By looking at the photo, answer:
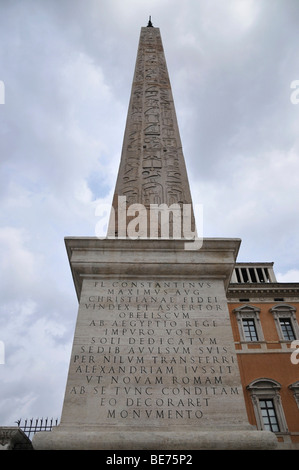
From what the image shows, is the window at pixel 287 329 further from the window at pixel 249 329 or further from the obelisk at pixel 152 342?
the obelisk at pixel 152 342

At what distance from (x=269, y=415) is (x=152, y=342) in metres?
15.4

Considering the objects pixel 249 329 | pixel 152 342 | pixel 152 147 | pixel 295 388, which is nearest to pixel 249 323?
pixel 249 329

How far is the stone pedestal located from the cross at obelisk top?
3.18 ft

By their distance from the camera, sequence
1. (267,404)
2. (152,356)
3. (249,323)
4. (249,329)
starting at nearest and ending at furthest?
1. (152,356)
2. (267,404)
3. (249,329)
4. (249,323)

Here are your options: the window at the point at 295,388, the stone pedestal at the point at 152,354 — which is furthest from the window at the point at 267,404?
the stone pedestal at the point at 152,354

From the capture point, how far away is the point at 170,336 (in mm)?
3752

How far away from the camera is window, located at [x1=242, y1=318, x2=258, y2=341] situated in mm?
19409

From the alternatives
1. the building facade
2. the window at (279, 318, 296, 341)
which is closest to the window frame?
the building facade

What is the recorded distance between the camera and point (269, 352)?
61.0 ft

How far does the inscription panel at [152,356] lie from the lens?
3.21 metres

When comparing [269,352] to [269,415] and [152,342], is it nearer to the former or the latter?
[269,415]

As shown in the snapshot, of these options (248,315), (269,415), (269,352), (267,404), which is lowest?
(269,415)

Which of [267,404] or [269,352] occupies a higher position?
[269,352]
